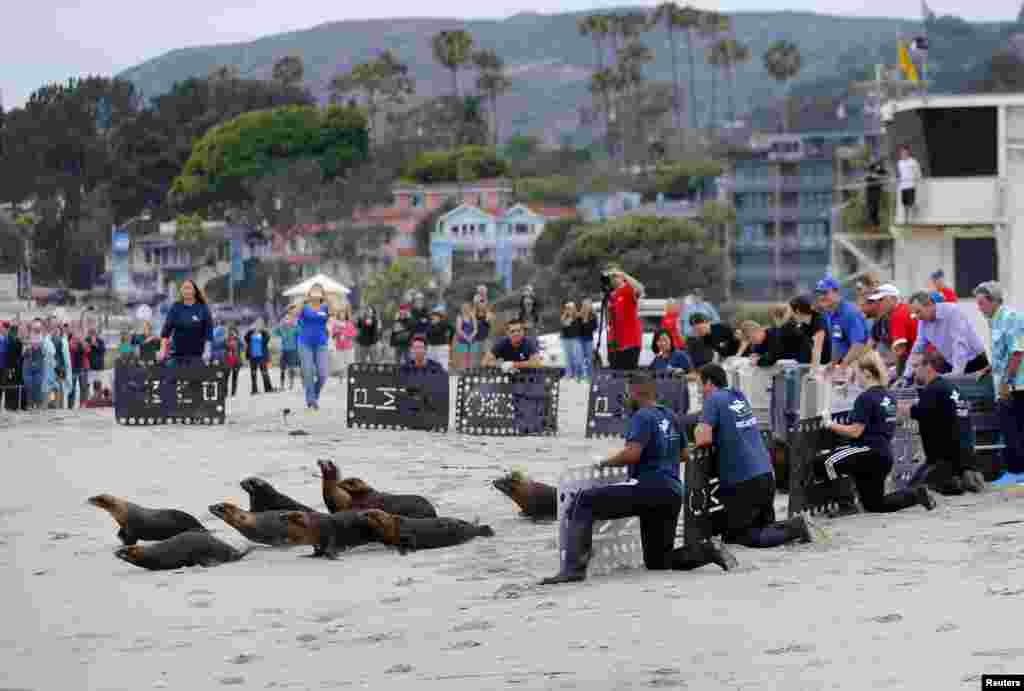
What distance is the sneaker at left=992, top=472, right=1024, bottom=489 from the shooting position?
46.6 ft

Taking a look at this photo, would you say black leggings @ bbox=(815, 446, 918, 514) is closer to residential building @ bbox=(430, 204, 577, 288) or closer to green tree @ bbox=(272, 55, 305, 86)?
residential building @ bbox=(430, 204, 577, 288)

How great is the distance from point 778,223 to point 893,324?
404 feet

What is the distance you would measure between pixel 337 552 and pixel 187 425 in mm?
8602

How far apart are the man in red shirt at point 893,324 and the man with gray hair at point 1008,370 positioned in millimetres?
1882

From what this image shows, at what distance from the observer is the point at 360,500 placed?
41.8 feet

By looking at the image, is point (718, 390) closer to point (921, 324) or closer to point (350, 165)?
point (921, 324)

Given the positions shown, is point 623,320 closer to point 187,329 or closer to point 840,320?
point 840,320

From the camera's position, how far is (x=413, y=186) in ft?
468

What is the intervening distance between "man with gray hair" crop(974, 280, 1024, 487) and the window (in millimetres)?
27470

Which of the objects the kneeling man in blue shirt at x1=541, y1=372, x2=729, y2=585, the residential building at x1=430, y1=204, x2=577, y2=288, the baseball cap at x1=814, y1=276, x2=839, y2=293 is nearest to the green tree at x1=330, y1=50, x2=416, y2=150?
the residential building at x1=430, y1=204, x2=577, y2=288

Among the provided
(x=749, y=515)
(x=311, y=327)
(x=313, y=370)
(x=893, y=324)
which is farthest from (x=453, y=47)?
(x=749, y=515)

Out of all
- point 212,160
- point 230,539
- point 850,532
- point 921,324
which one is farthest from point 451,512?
point 212,160

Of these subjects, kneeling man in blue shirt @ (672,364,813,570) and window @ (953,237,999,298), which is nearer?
kneeling man in blue shirt @ (672,364,813,570)

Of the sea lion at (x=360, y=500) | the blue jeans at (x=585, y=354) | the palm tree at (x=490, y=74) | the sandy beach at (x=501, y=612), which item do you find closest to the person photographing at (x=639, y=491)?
the sandy beach at (x=501, y=612)
